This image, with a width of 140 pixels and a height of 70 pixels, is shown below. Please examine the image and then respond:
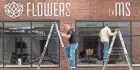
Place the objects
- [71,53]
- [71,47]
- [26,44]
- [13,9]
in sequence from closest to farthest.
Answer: [71,53] < [71,47] < [13,9] < [26,44]

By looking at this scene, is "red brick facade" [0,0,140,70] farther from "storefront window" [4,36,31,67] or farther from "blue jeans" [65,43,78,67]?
"blue jeans" [65,43,78,67]

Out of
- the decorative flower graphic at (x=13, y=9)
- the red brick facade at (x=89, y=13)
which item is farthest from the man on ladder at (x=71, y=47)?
the decorative flower graphic at (x=13, y=9)

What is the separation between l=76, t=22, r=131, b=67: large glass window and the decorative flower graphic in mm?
2758

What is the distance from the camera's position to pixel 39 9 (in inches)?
775

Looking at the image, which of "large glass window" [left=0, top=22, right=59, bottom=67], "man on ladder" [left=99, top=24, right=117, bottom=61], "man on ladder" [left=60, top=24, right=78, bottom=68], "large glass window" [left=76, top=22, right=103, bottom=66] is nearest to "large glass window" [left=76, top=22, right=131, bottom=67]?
"large glass window" [left=76, top=22, right=103, bottom=66]

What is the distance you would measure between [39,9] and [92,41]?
2.89 meters

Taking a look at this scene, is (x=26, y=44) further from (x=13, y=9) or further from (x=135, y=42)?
(x=135, y=42)

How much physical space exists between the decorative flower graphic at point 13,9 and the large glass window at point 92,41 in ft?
9.05

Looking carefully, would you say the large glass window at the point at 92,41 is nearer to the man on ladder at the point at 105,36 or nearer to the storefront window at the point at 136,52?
the storefront window at the point at 136,52

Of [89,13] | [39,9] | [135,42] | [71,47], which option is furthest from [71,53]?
[135,42]

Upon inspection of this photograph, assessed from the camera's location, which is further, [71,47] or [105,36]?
[105,36]

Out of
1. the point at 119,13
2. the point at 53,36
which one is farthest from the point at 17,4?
the point at 119,13

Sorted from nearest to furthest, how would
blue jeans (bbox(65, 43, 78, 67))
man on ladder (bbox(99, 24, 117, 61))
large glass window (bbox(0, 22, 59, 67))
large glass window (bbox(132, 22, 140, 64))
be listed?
blue jeans (bbox(65, 43, 78, 67)) → man on ladder (bbox(99, 24, 117, 61)) → large glass window (bbox(0, 22, 59, 67)) → large glass window (bbox(132, 22, 140, 64))

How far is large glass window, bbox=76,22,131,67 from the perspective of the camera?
19.9 metres
